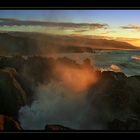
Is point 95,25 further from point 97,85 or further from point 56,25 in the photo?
point 97,85

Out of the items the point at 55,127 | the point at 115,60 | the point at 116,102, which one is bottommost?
the point at 55,127

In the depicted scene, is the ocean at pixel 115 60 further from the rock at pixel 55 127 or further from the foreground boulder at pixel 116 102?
the rock at pixel 55 127

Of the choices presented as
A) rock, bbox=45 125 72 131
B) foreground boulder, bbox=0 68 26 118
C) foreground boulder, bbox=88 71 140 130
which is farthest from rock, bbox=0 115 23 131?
foreground boulder, bbox=88 71 140 130

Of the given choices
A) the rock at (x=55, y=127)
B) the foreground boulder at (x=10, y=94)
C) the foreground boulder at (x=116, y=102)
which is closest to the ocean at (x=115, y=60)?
the foreground boulder at (x=116, y=102)

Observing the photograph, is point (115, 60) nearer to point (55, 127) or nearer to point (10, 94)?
point (55, 127)

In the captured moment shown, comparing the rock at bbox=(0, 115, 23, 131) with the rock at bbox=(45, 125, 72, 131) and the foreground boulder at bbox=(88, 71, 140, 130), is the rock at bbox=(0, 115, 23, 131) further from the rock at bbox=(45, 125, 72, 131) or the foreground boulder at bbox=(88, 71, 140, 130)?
the foreground boulder at bbox=(88, 71, 140, 130)

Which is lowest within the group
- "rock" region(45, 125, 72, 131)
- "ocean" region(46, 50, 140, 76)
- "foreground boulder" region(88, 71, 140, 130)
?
"rock" region(45, 125, 72, 131)

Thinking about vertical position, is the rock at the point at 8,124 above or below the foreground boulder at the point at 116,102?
below

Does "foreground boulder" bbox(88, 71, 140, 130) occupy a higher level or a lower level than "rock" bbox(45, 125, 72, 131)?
higher

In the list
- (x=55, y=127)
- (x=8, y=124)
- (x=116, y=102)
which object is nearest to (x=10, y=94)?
(x=8, y=124)
